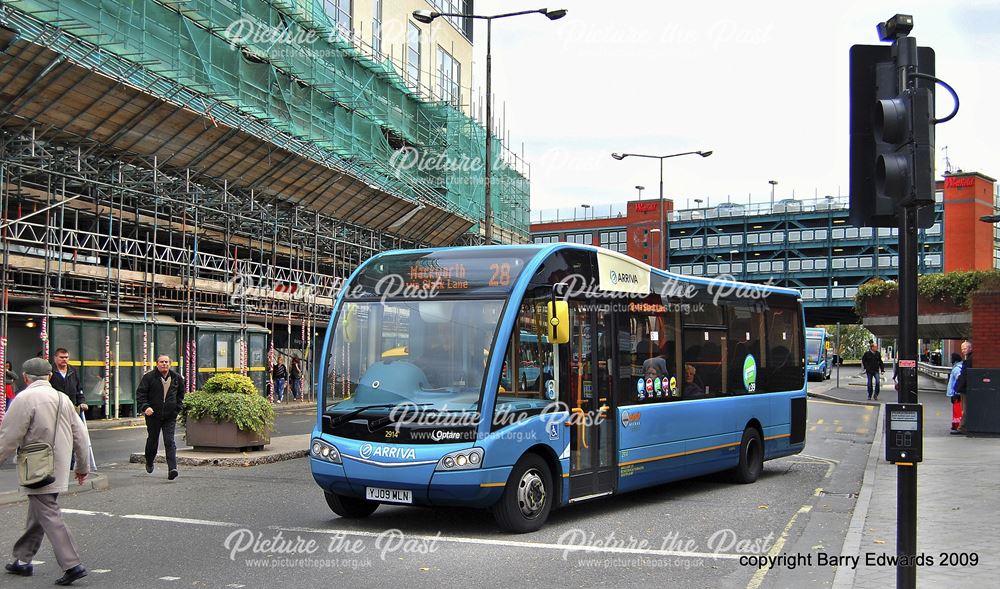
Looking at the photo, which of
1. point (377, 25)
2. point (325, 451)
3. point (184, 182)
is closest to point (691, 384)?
point (325, 451)

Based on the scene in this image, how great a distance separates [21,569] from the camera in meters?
7.76

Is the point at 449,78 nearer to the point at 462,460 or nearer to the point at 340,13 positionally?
the point at 340,13

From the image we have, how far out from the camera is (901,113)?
5461mm

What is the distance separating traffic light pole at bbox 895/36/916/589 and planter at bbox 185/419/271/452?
1238cm

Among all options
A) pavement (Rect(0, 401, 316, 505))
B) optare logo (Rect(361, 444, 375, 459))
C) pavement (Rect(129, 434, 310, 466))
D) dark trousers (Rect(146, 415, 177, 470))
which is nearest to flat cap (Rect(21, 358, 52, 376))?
optare logo (Rect(361, 444, 375, 459))

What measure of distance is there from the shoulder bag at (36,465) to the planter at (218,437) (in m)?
8.45

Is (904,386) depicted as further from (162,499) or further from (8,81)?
(8,81)

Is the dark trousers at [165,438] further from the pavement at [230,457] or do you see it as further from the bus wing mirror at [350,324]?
the bus wing mirror at [350,324]

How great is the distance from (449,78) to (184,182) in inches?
1013

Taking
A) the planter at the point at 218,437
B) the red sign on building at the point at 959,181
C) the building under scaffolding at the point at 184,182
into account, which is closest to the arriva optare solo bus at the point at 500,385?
the planter at the point at 218,437

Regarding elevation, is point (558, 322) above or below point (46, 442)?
above

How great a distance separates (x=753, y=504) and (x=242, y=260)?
25.3 m

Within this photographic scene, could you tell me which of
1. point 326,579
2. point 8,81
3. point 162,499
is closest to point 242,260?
point 8,81

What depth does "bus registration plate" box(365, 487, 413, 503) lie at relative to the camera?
373 inches
